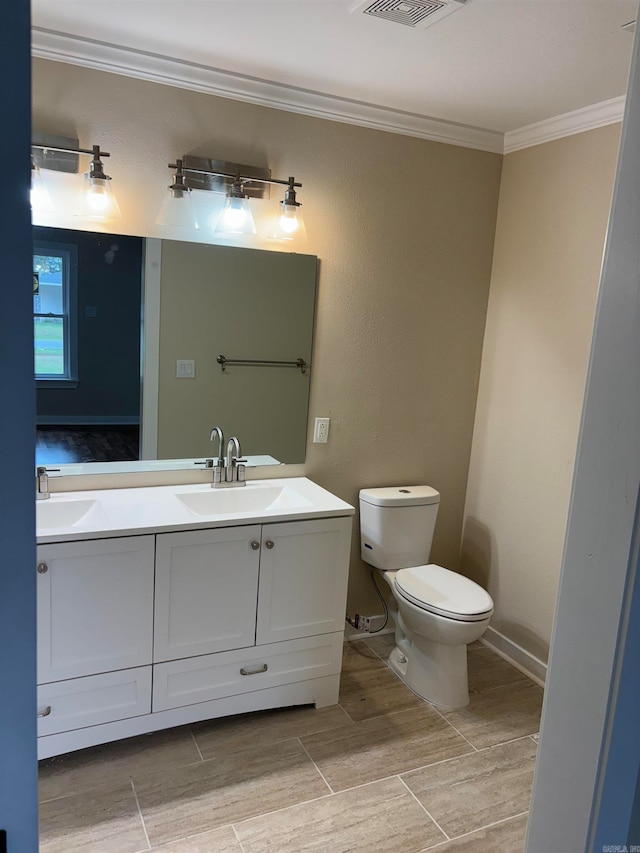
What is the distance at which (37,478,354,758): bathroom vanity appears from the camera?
6.99ft

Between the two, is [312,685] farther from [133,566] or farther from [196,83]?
[196,83]

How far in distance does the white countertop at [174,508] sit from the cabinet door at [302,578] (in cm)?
6

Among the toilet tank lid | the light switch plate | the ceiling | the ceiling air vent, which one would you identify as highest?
the ceiling

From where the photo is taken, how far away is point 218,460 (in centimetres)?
277

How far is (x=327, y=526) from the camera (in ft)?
8.25

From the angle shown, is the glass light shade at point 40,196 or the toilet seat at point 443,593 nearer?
the glass light shade at point 40,196

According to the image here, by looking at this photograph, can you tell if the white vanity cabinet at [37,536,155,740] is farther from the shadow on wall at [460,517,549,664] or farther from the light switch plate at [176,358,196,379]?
the shadow on wall at [460,517,549,664]

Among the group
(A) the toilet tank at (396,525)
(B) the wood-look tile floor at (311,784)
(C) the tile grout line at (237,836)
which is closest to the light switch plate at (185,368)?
(A) the toilet tank at (396,525)

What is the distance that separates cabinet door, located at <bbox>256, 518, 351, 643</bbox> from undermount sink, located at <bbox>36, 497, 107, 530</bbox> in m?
0.64

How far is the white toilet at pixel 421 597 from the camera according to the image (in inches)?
103

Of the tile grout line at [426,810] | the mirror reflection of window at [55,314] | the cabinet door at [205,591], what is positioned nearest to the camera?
the tile grout line at [426,810]

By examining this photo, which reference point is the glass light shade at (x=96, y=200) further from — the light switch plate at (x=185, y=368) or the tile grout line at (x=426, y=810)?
the tile grout line at (x=426, y=810)

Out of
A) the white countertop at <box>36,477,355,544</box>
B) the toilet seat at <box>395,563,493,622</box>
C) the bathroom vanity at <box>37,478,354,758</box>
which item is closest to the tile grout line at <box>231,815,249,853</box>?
the bathroom vanity at <box>37,478,354,758</box>

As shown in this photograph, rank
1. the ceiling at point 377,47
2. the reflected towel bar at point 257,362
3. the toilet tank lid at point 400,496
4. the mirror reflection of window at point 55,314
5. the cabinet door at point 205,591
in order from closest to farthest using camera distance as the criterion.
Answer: the ceiling at point 377,47 < the cabinet door at point 205,591 < the mirror reflection of window at point 55,314 < the reflected towel bar at point 257,362 < the toilet tank lid at point 400,496
